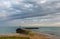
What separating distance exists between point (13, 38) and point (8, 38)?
1.02 meters

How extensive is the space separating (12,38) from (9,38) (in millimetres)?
610

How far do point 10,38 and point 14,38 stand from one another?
800mm

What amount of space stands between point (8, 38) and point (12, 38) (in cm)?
81

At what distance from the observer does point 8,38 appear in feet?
95.7

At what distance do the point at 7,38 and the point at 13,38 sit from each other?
1218mm

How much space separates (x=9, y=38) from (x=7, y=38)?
1.30 feet

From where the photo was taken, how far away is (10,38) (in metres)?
29.4

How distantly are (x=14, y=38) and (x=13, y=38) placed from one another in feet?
0.65

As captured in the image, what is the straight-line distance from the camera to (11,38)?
2947cm

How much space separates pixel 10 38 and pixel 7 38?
62 cm

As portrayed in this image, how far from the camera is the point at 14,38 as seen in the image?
97.5ft

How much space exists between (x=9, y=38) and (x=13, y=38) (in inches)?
32.4
